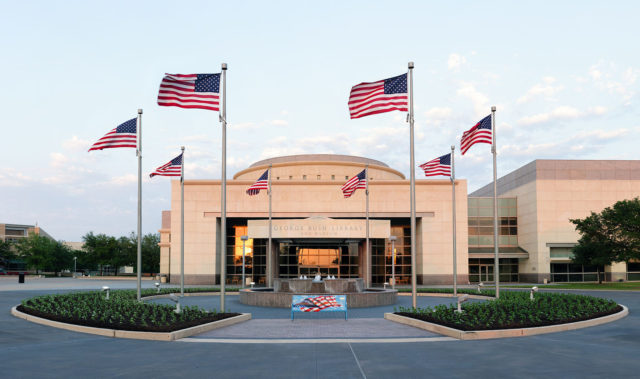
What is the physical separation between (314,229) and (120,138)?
23.5m

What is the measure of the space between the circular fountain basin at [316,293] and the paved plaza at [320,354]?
27.7 ft

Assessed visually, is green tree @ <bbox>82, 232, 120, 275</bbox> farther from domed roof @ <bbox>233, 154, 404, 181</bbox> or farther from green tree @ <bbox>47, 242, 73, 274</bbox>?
domed roof @ <bbox>233, 154, 404, 181</bbox>

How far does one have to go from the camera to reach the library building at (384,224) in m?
50.9

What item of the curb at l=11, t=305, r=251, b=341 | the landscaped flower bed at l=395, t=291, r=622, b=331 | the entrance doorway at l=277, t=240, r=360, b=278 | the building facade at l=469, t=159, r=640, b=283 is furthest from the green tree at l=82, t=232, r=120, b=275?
the landscaped flower bed at l=395, t=291, r=622, b=331

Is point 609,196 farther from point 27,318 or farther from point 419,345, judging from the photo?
point 27,318

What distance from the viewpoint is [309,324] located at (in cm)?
1877

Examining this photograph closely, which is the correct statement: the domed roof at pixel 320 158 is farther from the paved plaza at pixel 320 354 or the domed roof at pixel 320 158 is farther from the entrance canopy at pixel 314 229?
the paved plaza at pixel 320 354

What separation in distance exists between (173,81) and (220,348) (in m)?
10.4

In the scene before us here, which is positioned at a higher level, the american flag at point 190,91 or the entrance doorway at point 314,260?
the american flag at point 190,91

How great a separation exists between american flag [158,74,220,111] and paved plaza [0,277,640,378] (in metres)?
8.28

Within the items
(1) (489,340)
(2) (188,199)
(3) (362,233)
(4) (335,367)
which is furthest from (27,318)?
(2) (188,199)

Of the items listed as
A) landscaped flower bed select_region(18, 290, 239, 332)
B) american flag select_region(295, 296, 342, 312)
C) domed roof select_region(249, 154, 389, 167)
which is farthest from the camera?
domed roof select_region(249, 154, 389, 167)

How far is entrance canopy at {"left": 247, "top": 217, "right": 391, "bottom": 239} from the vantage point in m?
Result: 44.5

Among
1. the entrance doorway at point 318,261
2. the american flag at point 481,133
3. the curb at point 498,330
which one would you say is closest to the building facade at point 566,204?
the entrance doorway at point 318,261
